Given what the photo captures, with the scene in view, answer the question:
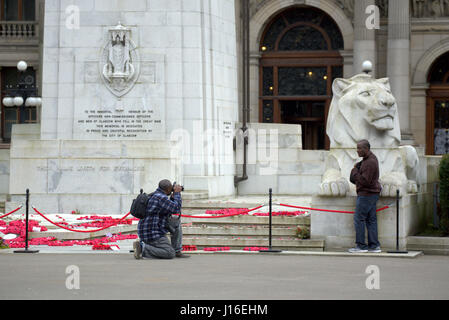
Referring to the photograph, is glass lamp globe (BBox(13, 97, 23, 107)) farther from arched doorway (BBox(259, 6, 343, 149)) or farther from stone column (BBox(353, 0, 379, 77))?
arched doorway (BBox(259, 6, 343, 149))

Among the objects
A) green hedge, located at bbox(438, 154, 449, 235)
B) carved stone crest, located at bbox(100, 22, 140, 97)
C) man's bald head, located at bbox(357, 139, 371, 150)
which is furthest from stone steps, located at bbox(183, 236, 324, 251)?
carved stone crest, located at bbox(100, 22, 140, 97)

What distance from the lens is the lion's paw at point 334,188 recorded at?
18.5m

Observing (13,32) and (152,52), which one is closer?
(152,52)

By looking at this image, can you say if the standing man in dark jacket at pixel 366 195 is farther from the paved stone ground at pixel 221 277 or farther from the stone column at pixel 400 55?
the stone column at pixel 400 55

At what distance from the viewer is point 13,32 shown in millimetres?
49250

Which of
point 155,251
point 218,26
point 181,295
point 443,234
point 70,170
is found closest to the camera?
point 181,295

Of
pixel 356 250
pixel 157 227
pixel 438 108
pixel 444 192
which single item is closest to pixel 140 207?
pixel 157 227

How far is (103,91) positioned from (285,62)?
2262 centimetres

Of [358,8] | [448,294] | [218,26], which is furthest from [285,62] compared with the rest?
[448,294]

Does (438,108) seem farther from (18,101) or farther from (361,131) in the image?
(361,131)

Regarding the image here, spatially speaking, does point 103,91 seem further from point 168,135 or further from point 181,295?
point 181,295

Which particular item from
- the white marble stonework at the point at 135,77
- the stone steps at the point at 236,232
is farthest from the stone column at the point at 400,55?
the stone steps at the point at 236,232

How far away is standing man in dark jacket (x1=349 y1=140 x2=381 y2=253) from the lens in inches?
697

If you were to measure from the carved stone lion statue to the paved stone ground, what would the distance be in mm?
1935
